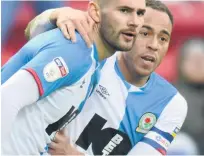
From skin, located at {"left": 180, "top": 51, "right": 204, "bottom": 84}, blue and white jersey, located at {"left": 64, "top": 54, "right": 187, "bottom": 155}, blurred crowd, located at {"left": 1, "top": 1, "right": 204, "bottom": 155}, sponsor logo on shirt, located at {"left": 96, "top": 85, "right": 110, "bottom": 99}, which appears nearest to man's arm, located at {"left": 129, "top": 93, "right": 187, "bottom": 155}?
blue and white jersey, located at {"left": 64, "top": 54, "right": 187, "bottom": 155}

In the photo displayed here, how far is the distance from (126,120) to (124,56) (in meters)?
0.30

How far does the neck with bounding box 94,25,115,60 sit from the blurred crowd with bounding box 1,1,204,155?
1466 millimetres

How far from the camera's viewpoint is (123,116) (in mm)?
3131

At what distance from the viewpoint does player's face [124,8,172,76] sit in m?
3.14

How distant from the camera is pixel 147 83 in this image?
3246 mm

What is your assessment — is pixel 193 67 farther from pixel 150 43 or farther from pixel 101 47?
pixel 101 47

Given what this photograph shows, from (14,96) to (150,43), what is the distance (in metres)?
0.83

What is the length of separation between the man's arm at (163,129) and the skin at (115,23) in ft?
1.53

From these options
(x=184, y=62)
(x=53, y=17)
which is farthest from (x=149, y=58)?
(x=184, y=62)

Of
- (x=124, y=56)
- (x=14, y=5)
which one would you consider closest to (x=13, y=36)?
(x=14, y=5)

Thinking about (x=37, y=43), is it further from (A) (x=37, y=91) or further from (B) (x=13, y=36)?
(B) (x=13, y=36)

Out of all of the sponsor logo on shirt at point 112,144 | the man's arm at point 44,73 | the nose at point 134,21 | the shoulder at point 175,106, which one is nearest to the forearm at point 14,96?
the man's arm at point 44,73

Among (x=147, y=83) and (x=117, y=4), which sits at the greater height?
(x=117, y=4)

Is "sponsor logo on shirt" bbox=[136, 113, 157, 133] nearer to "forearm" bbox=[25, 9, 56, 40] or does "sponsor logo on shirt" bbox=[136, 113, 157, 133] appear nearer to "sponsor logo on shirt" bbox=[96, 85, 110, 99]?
"sponsor logo on shirt" bbox=[96, 85, 110, 99]
